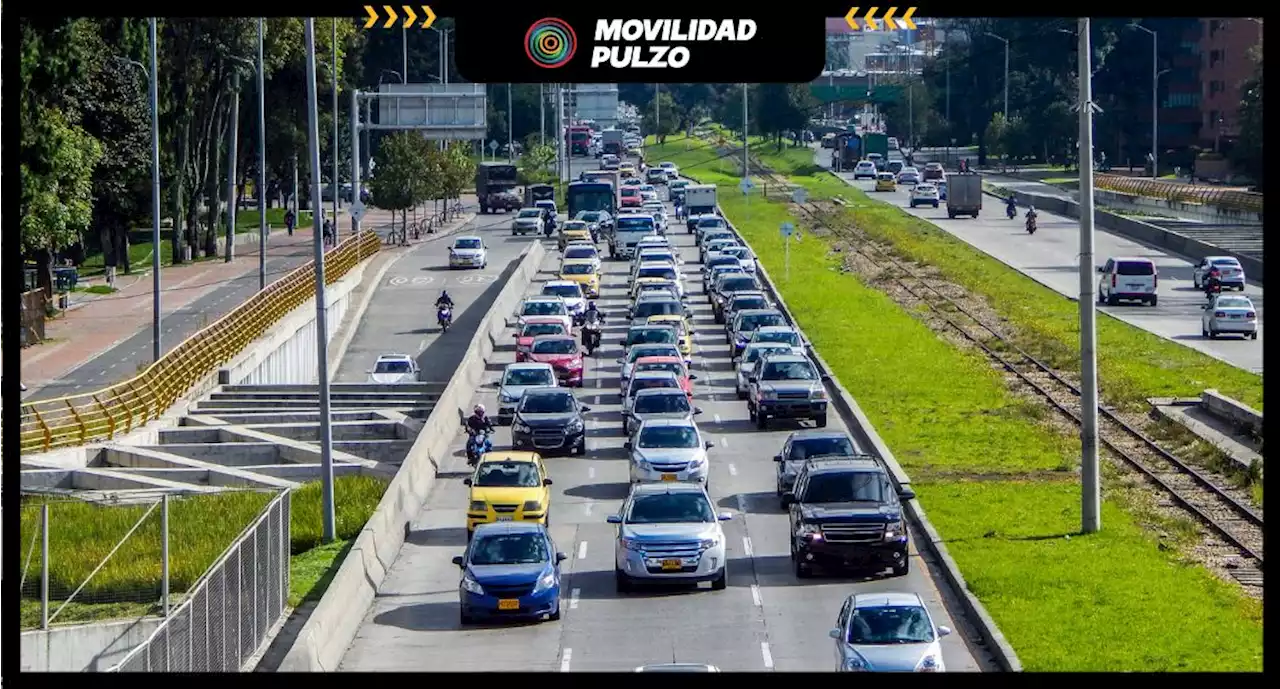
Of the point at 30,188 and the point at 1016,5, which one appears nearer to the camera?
the point at 1016,5

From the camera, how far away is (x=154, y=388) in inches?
1965

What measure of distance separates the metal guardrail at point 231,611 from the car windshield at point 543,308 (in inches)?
1400

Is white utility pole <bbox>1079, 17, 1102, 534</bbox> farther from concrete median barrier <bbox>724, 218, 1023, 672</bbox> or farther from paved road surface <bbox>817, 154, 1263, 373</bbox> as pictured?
paved road surface <bbox>817, 154, 1263, 373</bbox>

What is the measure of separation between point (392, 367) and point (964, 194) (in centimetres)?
6098

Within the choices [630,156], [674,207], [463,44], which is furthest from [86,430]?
[630,156]

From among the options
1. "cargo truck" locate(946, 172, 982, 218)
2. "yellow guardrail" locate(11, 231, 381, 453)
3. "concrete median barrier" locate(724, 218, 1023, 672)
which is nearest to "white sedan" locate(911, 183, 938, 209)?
"cargo truck" locate(946, 172, 982, 218)

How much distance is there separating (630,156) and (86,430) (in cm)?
13325

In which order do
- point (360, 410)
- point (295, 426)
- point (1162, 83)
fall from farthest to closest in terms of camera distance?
point (1162, 83)
point (360, 410)
point (295, 426)

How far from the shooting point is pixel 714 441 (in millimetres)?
47281

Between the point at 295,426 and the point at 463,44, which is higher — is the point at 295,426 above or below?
below

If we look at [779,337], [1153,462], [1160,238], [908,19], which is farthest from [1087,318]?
[1160,238]

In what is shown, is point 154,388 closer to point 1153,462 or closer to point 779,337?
point 779,337

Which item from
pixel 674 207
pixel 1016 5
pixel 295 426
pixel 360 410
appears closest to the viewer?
pixel 1016 5

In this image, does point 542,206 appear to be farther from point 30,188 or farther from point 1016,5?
point 1016,5
